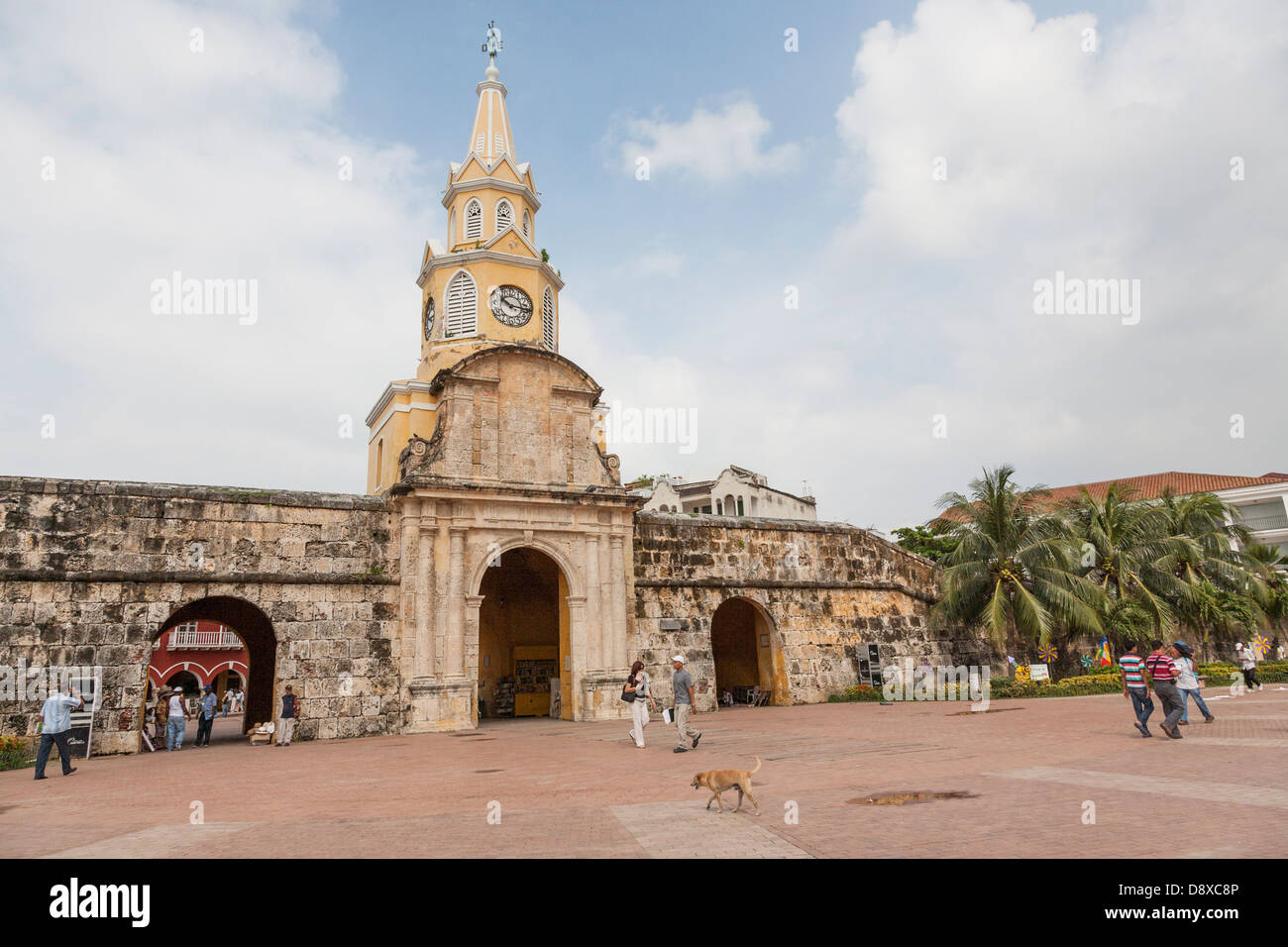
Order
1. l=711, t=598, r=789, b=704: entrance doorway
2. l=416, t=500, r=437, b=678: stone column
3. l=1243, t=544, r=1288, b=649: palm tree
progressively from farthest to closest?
l=1243, t=544, r=1288, b=649: palm tree → l=711, t=598, r=789, b=704: entrance doorway → l=416, t=500, r=437, b=678: stone column

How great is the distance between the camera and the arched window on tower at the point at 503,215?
990 inches

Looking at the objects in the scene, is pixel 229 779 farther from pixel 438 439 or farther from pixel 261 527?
pixel 438 439

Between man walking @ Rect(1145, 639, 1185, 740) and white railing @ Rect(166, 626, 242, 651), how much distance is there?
40851mm

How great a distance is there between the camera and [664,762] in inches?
444

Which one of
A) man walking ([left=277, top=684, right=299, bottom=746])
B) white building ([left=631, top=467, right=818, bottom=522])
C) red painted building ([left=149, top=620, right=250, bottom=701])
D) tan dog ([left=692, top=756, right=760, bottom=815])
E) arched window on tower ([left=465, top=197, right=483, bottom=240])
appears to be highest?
arched window on tower ([left=465, top=197, right=483, bottom=240])

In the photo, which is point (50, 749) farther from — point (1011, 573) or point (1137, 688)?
point (1011, 573)

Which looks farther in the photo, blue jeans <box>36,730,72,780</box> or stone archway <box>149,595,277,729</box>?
stone archway <box>149,595,277,729</box>

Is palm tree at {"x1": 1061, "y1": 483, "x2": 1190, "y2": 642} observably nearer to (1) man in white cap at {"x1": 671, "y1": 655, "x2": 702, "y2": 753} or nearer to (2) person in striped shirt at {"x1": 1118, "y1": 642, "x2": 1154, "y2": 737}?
(2) person in striped shirt at {"x1": 1118, "y1": 642, "x2": 1154, "y2": 737}

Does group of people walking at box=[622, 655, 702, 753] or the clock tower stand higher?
the clock tower

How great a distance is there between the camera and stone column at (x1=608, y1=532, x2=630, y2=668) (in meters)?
19.8

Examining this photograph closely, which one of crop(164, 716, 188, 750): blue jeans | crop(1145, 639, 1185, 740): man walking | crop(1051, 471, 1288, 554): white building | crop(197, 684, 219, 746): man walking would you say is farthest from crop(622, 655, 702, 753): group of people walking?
crop(1051, 471, 1288, 554): white building
